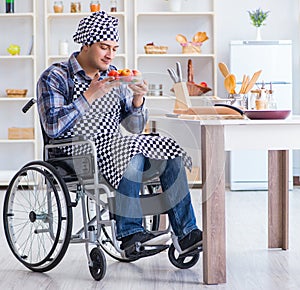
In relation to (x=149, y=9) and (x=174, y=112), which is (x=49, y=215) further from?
(x=149, y=9)

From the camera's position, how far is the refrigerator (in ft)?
20.7

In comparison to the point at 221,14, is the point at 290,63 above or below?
below

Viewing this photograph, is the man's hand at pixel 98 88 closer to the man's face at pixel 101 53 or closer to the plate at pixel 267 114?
the man's face at pixel 101 53

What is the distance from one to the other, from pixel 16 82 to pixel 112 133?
3.91 meters

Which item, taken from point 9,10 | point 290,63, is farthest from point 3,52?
point 290,63

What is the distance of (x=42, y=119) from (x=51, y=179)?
259 mm

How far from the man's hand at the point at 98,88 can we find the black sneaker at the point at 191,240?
2.16ft

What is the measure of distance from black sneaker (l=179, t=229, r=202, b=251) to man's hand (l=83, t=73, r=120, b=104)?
2.16 ft

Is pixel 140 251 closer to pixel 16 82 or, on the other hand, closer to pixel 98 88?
pixel 98 88

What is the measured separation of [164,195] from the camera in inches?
113

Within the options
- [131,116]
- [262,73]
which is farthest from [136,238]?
[262,73]

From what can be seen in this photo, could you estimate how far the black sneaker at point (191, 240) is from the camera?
2.82 m

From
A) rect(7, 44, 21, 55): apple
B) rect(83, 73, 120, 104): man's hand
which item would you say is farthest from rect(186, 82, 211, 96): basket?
rect(7, 44, 21, 55): apple

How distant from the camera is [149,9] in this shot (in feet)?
22.1
